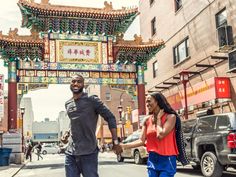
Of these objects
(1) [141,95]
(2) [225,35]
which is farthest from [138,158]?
(1) [141,95]

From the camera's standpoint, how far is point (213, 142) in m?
11.1

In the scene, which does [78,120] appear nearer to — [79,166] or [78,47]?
[79,166]

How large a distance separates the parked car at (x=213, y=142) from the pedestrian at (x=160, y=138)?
6.09m

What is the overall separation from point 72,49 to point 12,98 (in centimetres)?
491

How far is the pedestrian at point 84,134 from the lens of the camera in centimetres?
500

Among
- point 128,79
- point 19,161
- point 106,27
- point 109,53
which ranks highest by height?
point 106,27

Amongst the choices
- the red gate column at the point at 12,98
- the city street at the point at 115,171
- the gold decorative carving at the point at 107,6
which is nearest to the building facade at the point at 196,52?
the gold decorative carving at the point at 107,6

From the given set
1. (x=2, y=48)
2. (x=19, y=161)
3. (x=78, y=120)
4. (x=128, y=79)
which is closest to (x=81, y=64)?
(x=128, y=79)

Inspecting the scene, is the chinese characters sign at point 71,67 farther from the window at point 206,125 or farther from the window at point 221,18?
the window at point 206,125

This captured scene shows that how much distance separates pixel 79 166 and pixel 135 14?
78.4 feet

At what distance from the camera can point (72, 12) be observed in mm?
25953

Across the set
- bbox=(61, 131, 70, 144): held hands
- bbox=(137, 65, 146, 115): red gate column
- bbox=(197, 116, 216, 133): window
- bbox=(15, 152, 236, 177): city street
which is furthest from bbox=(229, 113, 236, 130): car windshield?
bbox=(137, 65, 146, 115): red gate column

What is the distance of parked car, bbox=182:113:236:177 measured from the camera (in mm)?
10531

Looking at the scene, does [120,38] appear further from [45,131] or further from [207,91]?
[45,131]
